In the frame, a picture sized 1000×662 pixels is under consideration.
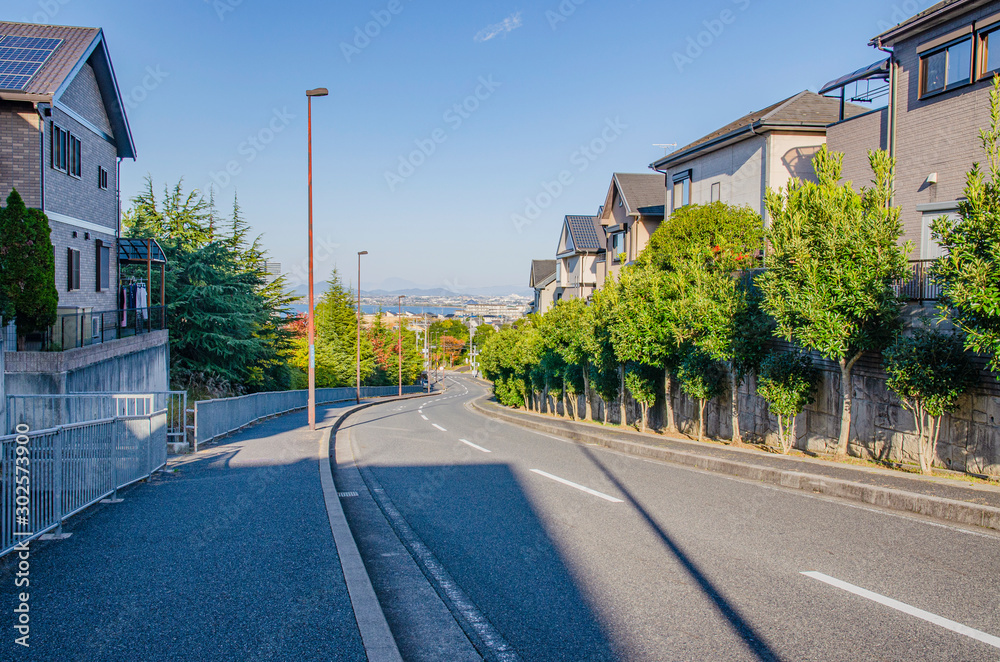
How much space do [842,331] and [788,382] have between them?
9.10 feet

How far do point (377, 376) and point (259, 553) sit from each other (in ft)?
227

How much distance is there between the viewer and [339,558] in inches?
242

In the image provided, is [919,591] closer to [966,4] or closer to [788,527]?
[788,527]

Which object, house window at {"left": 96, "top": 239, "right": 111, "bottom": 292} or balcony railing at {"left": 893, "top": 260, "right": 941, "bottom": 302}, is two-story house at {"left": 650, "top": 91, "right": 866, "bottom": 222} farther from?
house window at {"left": 96, "top": 239, "right": 111, "bottom": 292}

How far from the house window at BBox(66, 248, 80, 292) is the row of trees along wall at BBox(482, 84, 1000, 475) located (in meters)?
16.1

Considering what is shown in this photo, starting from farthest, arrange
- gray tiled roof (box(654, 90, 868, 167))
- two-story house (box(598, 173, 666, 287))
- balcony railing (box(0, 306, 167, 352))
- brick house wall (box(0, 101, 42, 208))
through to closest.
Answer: two-story house (box(598, 173, 666, 287)), gray tiled roof (box(654, 90, 868, 167)), brick house wall (box(0, 101, 42, 208)), balcony railing (box(0, 306, 167, 352))

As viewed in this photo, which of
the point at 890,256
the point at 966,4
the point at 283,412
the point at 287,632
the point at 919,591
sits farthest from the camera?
the point at 283,412

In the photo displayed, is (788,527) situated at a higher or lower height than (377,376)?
higher

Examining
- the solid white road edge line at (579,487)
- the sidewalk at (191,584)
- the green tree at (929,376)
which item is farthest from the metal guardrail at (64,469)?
the green tree at (929,376)

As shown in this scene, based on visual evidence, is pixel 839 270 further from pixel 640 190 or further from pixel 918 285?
pixel 640 190

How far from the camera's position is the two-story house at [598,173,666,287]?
119 ft

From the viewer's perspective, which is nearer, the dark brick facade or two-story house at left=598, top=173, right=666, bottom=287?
the dark brick facade

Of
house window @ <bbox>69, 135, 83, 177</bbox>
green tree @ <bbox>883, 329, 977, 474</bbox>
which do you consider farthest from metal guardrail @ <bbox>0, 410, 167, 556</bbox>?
house window @ <bbox>69, 135, 83, 177</bbox>

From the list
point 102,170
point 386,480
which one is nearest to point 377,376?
point 102,170
